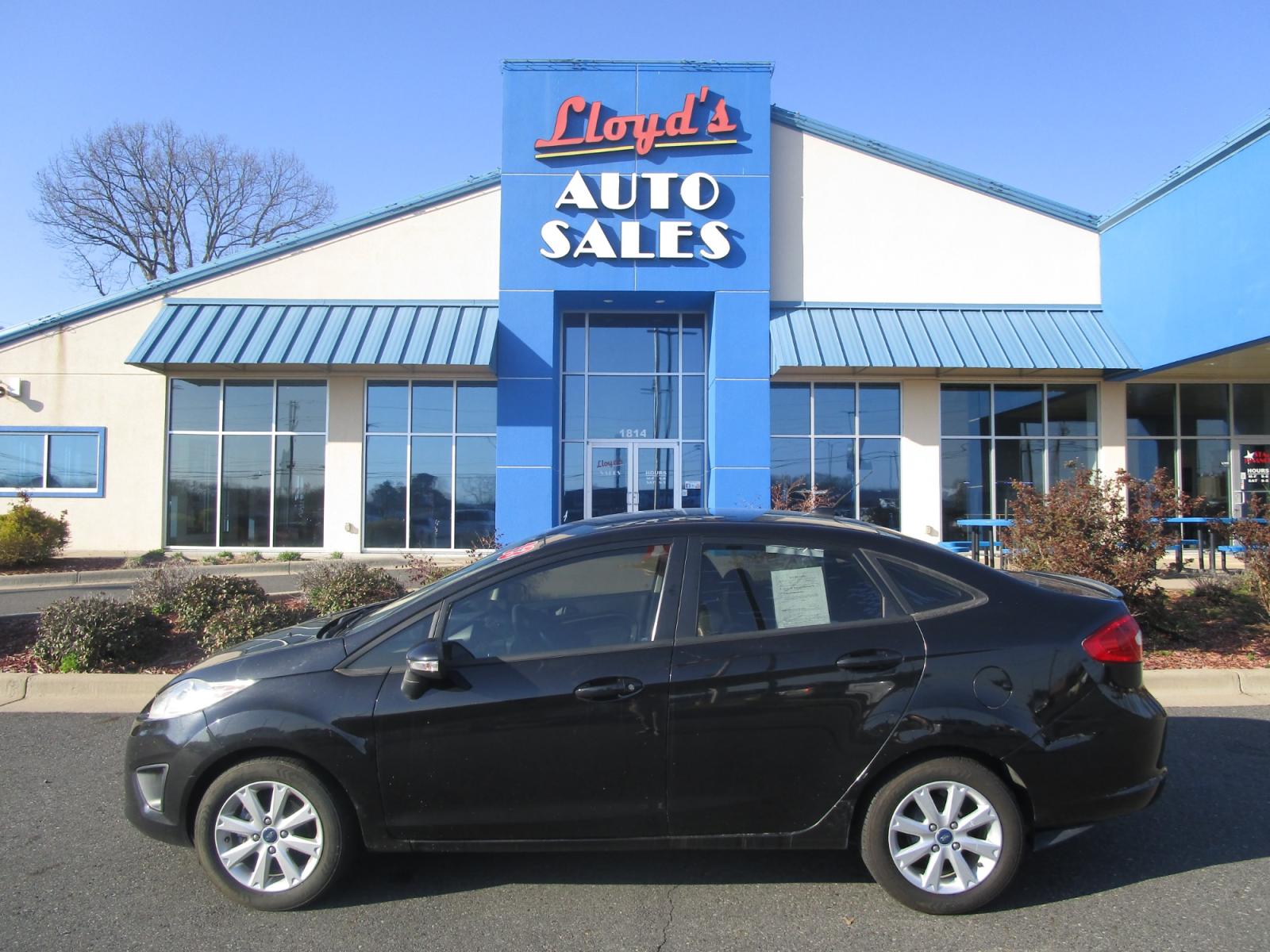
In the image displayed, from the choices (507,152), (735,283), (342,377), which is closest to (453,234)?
(507,152)

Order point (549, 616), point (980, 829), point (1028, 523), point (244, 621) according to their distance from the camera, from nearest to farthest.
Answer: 1. point (980, 829)
2. point (549, 616)
3. point (244, 621)
4. point (1028, 523)

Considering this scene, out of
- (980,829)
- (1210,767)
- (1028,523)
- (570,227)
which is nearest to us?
(980,829)

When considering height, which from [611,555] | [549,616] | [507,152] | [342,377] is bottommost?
[549,616]

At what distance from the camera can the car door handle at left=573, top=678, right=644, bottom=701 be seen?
362 centimetres

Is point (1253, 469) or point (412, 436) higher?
Result: point (412, 436)

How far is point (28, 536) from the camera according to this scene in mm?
14836

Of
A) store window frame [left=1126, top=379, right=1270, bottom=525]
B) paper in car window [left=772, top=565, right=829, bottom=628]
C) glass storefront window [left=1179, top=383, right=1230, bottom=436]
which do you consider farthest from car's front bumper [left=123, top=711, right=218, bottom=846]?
glass storefront window [left=1179, top=383, right=1230, bottom=436]

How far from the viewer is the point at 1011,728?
3.63 meters

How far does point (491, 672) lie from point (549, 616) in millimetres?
377

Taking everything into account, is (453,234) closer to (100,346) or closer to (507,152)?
(507,152)

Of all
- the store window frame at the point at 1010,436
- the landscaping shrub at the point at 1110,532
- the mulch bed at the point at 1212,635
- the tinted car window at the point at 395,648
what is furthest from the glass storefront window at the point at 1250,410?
the tinted car window at the point at 395,648

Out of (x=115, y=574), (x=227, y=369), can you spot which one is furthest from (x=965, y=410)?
(x=115, y=574)

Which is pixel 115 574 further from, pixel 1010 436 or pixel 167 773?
pixel 1010 436

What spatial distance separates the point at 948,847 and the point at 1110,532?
17.8 feet
